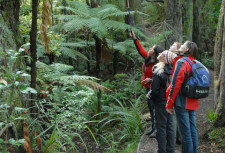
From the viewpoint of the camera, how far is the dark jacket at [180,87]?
3.08 meters

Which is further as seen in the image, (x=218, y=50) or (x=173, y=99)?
(x=218, y=50)

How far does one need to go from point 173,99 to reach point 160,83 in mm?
460

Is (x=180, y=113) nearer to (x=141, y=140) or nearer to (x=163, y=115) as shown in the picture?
(x=163, y=115)

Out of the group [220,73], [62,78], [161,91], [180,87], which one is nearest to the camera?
[180,87]

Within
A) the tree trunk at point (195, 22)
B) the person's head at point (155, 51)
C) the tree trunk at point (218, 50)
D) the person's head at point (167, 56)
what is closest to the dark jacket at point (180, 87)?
the person's head at point (167, 56)

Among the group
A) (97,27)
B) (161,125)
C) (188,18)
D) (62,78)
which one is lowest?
(161,125)

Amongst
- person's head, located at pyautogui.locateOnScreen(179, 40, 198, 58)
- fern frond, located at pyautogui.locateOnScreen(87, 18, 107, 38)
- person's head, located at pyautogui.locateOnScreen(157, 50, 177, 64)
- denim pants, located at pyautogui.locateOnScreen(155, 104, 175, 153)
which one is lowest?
denim pants, located at pyautogui.locateOnScreen(155, 104, 175, 153)

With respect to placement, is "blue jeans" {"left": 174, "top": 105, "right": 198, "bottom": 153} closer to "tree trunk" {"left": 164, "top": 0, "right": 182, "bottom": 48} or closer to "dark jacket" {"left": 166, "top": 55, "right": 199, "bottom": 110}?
"dark jacket" {"left": 166, "top": 55, "right": 199, "bottom": 110}

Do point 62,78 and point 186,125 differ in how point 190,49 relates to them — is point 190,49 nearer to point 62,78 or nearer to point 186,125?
point 186,125

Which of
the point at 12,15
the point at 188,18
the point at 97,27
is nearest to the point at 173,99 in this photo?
the point at 97,27

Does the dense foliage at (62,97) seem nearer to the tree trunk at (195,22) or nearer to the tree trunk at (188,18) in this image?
the tree trunk at (188,18)

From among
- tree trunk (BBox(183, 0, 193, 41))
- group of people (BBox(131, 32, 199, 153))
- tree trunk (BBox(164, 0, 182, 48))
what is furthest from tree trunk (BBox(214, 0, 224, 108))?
tree trunk (BBox(183, 0, 193, 41))

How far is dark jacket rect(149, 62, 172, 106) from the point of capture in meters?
3.49

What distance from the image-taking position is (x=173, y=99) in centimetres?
316
